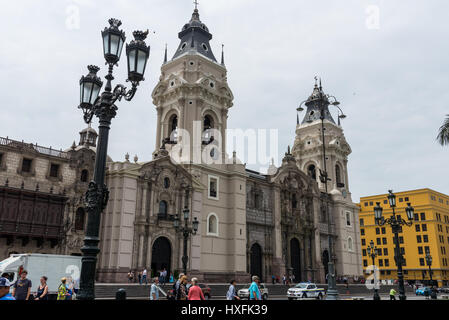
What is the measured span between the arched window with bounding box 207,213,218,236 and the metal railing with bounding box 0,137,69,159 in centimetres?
1584

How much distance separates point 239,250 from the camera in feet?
134

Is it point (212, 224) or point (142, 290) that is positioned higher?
point (212, 224)

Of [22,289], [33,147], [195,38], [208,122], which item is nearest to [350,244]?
[208,122]

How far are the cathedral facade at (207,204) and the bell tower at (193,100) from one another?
12 cm

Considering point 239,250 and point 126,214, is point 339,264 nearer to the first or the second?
point 239,250

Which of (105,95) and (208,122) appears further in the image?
(208,122)

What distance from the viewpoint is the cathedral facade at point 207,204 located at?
3406cm

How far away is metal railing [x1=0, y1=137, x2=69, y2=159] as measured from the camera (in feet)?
95.9

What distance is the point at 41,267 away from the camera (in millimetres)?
22812

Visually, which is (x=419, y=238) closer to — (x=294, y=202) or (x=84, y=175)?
(x=294, y=202)

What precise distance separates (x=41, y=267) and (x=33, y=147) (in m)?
11.6

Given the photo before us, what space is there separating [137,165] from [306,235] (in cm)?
2650

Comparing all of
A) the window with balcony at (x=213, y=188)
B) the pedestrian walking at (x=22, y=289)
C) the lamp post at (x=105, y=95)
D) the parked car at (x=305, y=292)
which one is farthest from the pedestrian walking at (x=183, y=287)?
the window with balcony at (x=213, y=188)

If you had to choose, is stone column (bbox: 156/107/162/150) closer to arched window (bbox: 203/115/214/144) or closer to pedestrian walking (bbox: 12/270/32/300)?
arched window (bbox: 203/115/214/144)
